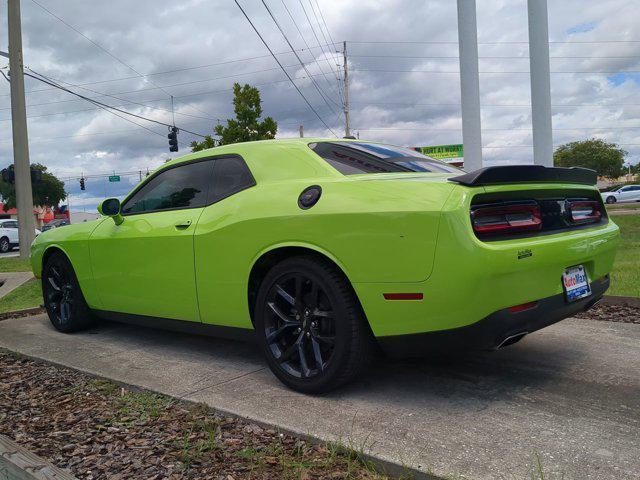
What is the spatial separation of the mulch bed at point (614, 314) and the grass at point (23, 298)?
20.8 ft

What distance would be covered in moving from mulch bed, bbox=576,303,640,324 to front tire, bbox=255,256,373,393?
265 centimetres

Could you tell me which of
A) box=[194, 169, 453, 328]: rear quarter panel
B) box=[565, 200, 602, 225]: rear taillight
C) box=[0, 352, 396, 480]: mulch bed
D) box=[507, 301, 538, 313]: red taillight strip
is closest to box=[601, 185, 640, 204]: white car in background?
box=[565, 200, 602, 225]: rear taillight

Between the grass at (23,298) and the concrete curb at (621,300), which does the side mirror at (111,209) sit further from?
the concrete curb at (621,300)

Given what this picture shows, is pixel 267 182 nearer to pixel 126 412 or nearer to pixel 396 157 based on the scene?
pixel 396 157

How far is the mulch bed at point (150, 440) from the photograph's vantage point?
7.40ft

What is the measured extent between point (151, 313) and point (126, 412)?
47.8 inches

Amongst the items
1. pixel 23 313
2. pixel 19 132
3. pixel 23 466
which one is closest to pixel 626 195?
pixel 19 132

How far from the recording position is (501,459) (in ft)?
7.28

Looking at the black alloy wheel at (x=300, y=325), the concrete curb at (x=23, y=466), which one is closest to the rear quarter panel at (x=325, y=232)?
the black alloy wheel at (x=300, y=325)

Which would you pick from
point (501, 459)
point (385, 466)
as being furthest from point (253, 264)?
point (501, 459)

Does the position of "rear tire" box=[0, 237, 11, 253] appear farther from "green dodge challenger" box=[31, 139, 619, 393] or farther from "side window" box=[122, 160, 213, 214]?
"green dodge challenger" box=[31, 139, 619, 393]

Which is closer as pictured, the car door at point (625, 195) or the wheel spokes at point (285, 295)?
the wheel spokes at point (285, 295)

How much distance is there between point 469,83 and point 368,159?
42.0 feet

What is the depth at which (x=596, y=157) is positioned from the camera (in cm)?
6844
